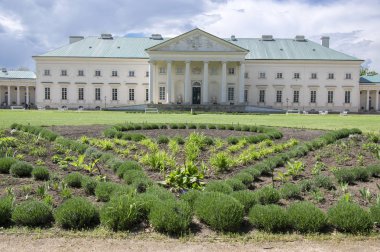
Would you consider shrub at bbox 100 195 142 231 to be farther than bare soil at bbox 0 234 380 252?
Yes

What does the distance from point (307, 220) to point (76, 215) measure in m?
3.50

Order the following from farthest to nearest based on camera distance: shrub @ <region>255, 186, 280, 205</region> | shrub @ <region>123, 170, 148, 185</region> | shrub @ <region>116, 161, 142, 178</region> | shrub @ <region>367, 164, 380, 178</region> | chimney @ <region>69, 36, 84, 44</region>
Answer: chimney @ <region>69, 36, 84, 44</region> → shrub @ <region>367, 164, 380, 178</region> → shrub @ <region>116, 161, 142, 178</region> → shrub @ <region>123, 170, 148, 185</region> → shrub @ <region>255, 186, 280, 205</region>

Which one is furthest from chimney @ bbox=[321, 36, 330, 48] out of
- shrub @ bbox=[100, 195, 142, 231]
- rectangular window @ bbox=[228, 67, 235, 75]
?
shrub @ bbox=[100, 195, 142, 231]

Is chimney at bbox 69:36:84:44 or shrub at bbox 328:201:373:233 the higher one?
chimney at bbox 69:36:84:44

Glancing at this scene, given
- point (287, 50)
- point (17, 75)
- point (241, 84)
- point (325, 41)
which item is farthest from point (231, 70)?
point (17, 75)

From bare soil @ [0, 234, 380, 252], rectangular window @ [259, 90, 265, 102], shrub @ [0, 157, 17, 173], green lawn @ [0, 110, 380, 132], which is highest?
rectangular window @ [259, 90, 265, 102]

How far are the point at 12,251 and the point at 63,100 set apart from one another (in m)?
65.2

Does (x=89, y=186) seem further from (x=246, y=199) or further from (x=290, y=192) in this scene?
(x=290, y=192)

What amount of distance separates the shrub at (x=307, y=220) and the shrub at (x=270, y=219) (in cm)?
12

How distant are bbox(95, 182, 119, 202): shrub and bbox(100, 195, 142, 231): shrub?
1082 millimetres

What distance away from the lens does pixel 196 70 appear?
65.1 meters

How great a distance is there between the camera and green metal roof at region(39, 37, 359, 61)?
66.7 meters

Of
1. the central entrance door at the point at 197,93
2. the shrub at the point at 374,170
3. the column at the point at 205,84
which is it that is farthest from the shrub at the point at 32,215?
the central entrance door at the point at 197,93

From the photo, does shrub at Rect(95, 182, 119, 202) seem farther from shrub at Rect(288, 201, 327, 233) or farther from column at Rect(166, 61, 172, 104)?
column at Rect(166, 61, 172, 104)
